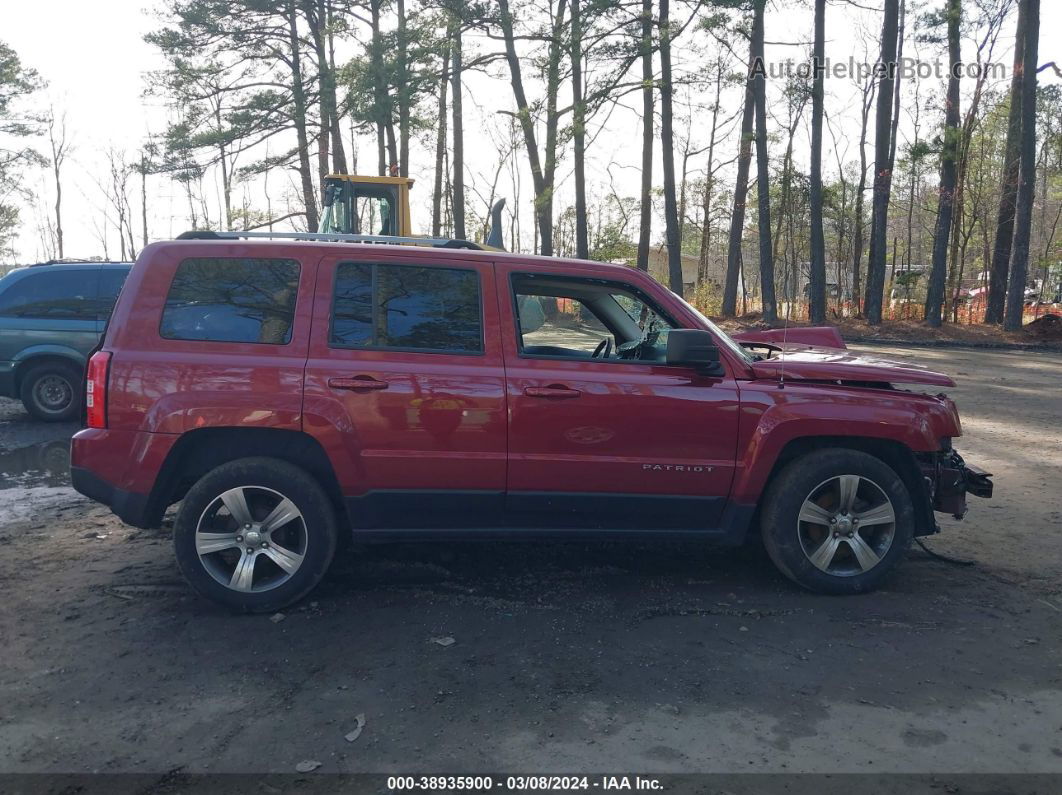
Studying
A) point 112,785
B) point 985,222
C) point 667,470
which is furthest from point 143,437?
point 985,222

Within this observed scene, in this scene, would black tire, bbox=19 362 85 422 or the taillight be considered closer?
the taillight

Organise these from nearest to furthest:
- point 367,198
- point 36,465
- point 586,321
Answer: point 586,321, point 36,465, point 367,198

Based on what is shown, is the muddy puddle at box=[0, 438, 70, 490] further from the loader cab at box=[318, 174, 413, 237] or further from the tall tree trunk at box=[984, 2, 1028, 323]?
the tall tree trunk at box=[984, 2, 1028, 323]

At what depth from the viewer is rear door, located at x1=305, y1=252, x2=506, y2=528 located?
4.44 m

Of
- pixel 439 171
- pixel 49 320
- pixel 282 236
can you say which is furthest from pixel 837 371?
pixel 439 171

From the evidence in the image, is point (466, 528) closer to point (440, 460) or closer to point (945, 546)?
point (440, 460)

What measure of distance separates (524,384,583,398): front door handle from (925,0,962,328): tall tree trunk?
78.9ft

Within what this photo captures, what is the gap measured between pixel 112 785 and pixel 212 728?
0.44 m

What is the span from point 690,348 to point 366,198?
12.3 m

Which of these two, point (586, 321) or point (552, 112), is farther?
point (552, 112)

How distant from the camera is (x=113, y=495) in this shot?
4430 millimetres

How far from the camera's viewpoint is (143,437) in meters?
4.37

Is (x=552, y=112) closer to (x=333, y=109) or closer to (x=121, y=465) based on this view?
(x=333, y=109)

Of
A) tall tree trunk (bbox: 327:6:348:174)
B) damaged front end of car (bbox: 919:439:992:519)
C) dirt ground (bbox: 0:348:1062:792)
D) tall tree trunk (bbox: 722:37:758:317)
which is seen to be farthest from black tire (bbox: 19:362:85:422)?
tall tree trunk (bbox: 722:37:758:317)
